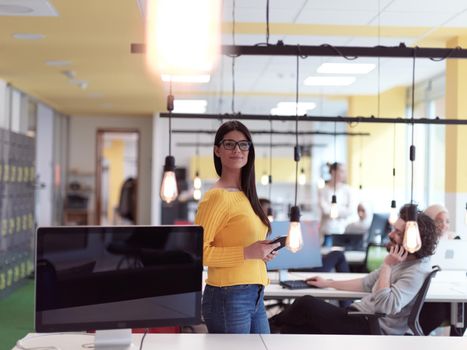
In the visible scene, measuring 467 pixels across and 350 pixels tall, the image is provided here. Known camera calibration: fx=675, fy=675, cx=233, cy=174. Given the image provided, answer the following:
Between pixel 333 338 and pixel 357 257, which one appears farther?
pixel 357 257

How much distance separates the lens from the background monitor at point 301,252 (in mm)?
5461

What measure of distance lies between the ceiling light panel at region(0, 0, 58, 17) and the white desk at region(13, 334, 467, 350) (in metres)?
3.70

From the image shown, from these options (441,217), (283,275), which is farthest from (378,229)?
(283,275)

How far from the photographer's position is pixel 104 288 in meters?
2.88

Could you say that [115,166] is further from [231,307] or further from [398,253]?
[231,307]

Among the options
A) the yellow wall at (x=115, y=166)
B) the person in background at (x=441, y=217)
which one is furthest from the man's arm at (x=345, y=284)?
the yellow wall at (x=115, y=166)

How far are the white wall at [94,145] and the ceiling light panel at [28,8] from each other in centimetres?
929

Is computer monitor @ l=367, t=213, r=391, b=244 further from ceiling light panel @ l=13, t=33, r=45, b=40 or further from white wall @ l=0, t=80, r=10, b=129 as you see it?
white wall @ l=0, t=80, r=10, b=129

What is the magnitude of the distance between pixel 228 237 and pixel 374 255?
4301 millimetres

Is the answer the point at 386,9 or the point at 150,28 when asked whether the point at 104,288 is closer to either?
the point at 150,28

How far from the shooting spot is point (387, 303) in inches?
175

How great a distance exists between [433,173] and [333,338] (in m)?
8.69

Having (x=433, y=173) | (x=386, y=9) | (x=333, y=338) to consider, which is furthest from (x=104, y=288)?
(x=433, y=173)

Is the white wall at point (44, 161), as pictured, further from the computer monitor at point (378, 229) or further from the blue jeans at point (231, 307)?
the blue jeans at point (231, 307)
